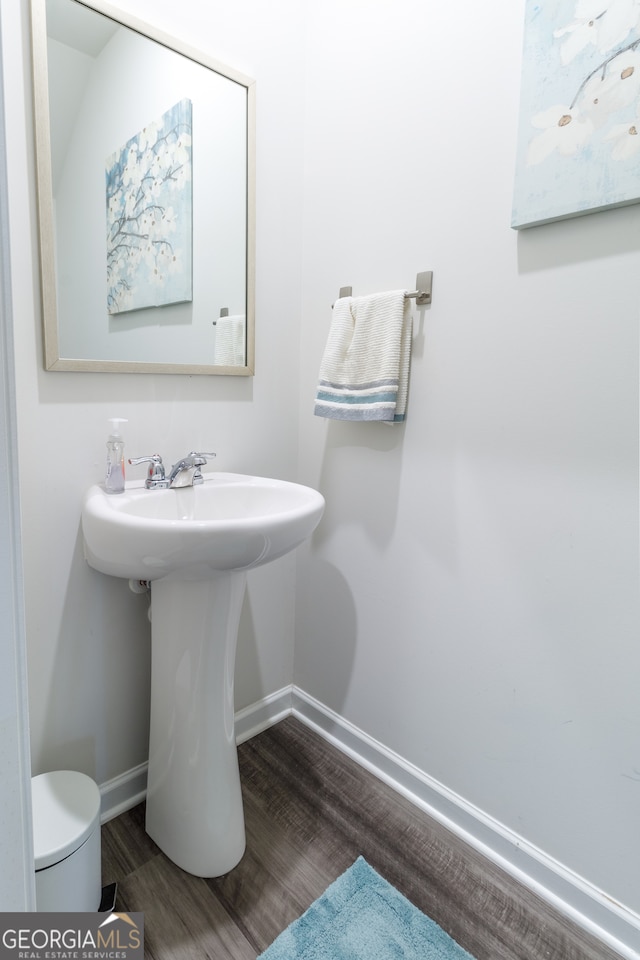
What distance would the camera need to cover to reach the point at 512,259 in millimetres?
1135

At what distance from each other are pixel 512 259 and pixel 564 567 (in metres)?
0.68

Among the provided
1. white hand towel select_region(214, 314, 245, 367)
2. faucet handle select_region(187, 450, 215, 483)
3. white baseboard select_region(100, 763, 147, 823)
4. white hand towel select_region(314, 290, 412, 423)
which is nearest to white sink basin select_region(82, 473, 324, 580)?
faucet handle select_region(187, 450, 215, 483)

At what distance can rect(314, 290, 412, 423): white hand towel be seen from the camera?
1299mm

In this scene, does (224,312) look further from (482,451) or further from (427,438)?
(482,451)

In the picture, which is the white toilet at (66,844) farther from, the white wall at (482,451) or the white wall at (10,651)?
the white wall at (482,451)

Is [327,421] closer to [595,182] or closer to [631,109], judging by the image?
[595,182]

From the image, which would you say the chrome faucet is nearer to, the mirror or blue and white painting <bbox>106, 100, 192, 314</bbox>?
the mirror

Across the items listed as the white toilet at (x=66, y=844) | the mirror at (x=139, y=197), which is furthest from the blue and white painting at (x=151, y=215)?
the white toilet at (x=66, y=844)

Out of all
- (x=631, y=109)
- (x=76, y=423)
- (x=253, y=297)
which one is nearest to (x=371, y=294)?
(x=253, y=297)

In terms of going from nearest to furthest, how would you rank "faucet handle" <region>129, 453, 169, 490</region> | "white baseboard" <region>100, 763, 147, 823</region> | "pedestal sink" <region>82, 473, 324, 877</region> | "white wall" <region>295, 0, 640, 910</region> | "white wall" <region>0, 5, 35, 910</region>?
"white wall" <region>0, 5, 35, 910</region> → "white wall" <region>295, 0, 640, 910</region> → "pedestal sink" <region>82, 473, 324, 877</region> → "faucet handle" <region>129, 453, 169, 490</region> → "white baseboard" <region>100, 763, 147, 823</region>

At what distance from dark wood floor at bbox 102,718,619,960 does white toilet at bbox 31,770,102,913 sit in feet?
0.47

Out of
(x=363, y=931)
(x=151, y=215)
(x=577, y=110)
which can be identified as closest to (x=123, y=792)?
(x=363, y=931)

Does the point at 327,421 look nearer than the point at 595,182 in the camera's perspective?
No

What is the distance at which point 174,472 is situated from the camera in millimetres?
1293
